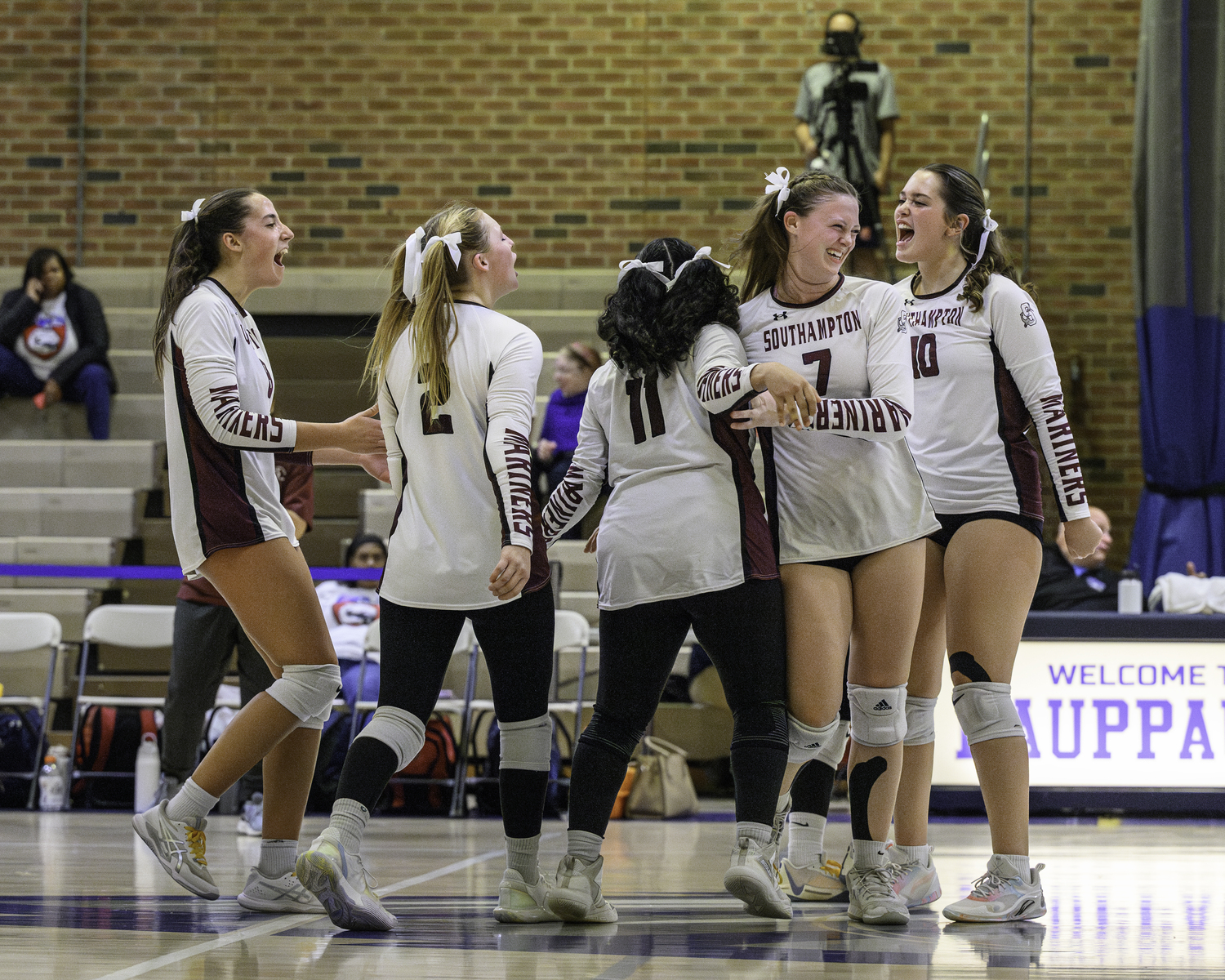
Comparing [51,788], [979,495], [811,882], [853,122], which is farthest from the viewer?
[853,122]

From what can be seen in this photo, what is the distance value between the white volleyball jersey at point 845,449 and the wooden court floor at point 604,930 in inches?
31.7

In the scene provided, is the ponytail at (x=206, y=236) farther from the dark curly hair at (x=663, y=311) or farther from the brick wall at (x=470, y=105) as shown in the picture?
the brick wall at (x=470, y=105)

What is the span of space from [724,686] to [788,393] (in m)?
0.60

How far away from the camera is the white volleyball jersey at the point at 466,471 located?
2910 mm

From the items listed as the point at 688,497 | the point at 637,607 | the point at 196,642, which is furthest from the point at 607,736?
the point at 196,642

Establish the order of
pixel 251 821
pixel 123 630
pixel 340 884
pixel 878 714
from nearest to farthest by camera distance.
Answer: pixel 340 884
pixel 878 714
pixel 251 821
pixel 123 630

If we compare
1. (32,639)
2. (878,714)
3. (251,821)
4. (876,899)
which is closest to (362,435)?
(878,714)

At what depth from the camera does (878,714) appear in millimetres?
3127

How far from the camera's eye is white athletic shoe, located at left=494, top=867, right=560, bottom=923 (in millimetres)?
3021

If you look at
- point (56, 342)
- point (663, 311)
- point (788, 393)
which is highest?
point (56, 342)

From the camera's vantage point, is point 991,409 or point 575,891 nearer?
point 575,891

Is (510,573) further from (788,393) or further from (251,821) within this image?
(251,821)

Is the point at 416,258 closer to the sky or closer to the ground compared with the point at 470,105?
closer to the ground

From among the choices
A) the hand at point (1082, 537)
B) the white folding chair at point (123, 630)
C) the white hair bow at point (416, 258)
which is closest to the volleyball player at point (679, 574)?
the white hair bow at point (416, 258)
